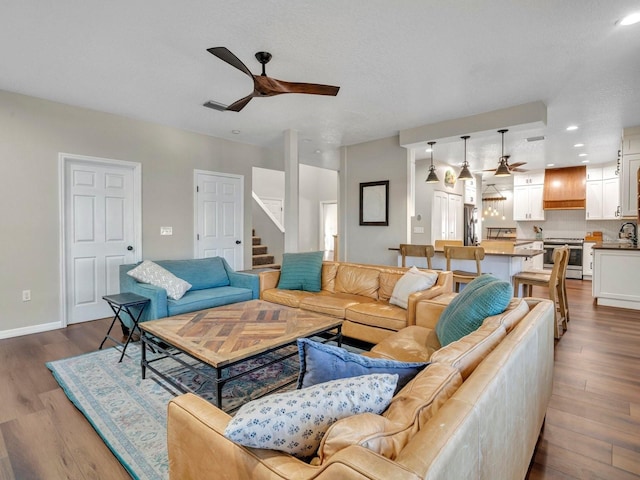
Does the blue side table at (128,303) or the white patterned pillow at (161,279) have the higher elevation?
the white patterned pillow at (161,279)

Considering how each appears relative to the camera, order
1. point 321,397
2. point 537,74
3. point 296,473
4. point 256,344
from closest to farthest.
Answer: point 296,473 → point 321,397 → point 256,344 → point 537,74

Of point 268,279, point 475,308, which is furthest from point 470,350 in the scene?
point 268,279

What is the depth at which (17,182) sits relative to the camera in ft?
12.1

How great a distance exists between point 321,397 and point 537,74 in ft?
12.2

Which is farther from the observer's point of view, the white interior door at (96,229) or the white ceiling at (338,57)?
the white interior door at (96,229)

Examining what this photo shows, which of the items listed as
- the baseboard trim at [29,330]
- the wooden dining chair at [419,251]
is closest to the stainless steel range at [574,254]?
the wooden dining chair at [419,251]

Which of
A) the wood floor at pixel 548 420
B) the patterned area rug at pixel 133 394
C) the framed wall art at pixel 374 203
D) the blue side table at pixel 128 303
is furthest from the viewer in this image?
the framed wall art at pixel 374 203

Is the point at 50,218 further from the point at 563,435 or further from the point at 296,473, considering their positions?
the point at 563,435

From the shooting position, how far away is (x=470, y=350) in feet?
4.02

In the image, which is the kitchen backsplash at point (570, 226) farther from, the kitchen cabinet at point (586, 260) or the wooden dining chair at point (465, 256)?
the wooden dining chair at point (465, 256)

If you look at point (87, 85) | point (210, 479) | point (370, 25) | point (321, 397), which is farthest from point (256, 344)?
point (87, 85)

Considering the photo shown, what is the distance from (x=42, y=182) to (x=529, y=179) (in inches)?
383

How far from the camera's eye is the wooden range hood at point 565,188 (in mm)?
7766

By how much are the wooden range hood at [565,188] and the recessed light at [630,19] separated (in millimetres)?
→ 6570
